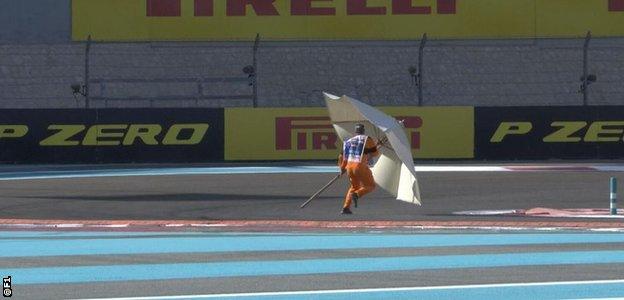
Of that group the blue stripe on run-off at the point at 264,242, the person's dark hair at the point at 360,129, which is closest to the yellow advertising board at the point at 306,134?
the person's dark hair at the point at 360,129

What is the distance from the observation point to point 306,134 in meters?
32.3

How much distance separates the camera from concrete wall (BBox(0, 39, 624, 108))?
41.4 metres

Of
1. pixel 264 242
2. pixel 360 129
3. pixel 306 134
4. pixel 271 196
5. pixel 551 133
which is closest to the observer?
pixel 264 242

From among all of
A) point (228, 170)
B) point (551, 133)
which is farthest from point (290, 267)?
point (551, 133)

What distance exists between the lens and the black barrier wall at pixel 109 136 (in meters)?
31.9

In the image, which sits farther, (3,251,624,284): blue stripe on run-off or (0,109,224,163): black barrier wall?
(0,109,224,163): black barrier wall

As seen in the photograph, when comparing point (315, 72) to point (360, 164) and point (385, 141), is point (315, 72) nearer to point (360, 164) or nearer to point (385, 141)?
point (385, 141)

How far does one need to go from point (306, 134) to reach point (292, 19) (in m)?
8.40

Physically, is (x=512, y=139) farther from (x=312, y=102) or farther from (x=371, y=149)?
(x=371, y=149)

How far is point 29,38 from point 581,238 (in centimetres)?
2856

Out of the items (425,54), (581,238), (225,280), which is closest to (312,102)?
(425,54)

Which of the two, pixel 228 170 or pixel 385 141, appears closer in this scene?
pixel 385 141

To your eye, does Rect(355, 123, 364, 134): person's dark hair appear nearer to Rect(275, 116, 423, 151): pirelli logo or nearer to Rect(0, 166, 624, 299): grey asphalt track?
Rect(0, 166, 624, 299): grey asphalt track

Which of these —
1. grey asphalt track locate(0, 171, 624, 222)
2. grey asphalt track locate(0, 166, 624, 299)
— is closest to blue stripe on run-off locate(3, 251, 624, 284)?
grey asphalt track locate(0, 166, 624, 299)
